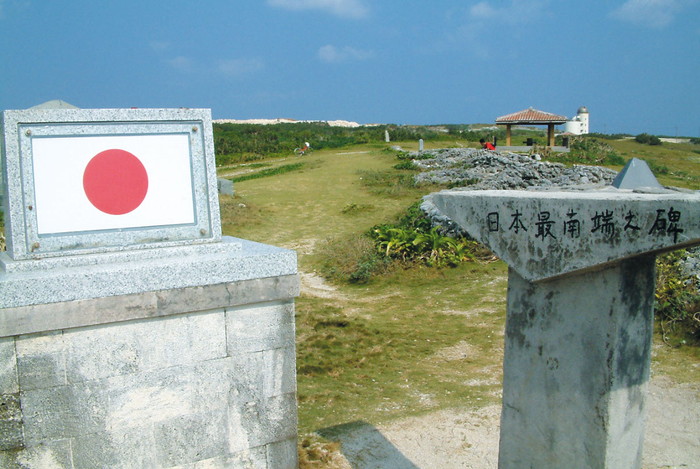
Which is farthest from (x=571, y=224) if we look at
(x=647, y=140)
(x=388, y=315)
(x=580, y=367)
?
(x=647, y=140)

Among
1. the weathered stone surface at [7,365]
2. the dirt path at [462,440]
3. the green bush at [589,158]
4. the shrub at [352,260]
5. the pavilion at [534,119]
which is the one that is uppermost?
the pavilion at [534,119]

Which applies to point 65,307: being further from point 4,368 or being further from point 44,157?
point 44,157

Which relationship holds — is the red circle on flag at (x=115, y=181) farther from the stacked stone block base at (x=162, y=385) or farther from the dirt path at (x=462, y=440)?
the dirt path at (x=462, y=440)

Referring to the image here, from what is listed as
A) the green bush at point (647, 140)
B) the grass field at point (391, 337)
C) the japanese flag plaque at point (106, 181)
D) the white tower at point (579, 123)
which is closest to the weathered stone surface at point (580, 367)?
the japanese flag plaque at point (106, 181)

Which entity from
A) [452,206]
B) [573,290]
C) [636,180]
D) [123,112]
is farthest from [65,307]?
[636,180]

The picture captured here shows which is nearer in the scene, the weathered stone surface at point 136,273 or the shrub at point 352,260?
the weathered stone surface at point 136,273

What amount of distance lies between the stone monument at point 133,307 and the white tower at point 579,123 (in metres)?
26.7

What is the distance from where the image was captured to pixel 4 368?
2.75 m

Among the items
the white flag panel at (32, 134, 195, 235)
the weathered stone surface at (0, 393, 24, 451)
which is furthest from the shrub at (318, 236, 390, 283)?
the weathered stone surface at (0, 393, 24, 451)

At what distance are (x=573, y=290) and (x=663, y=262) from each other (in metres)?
5.41

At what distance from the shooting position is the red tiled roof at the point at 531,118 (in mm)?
21188

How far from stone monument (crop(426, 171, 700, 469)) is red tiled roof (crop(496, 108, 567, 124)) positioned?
1977 centimetres

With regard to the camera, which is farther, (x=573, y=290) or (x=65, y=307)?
(x=65, y=307)

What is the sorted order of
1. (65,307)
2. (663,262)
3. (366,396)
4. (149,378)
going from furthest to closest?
(663,262) < (366,396) < (149,378) < (65,307)
